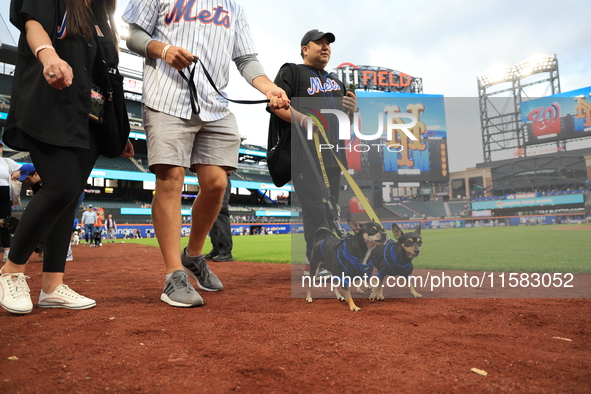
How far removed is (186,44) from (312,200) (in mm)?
1274

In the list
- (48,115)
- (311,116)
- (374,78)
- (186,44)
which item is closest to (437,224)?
(311,116)

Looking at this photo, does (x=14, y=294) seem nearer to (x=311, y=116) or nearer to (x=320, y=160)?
(x=320, y=160)

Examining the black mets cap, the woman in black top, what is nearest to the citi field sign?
the black mets cap

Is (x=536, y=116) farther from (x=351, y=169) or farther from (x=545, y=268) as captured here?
(x=351, y=169)

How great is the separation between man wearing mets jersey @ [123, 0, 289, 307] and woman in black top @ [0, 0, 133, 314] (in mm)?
341

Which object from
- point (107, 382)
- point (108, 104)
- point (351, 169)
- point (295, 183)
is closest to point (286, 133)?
point (295, 183)

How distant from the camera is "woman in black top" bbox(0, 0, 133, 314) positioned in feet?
6.01

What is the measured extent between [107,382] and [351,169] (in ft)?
6.11

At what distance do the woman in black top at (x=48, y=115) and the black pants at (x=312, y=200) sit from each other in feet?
4.40

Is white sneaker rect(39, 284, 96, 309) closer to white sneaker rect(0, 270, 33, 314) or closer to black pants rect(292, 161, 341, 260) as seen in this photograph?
white sneaker rect(0, 270, 33, 314)

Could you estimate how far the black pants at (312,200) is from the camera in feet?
8.54

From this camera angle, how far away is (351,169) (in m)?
2.54

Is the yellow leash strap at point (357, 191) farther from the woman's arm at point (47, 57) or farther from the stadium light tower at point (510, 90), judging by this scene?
the stadium light tower at point (510, 90)

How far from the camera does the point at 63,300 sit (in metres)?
2.06
